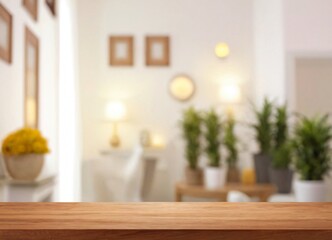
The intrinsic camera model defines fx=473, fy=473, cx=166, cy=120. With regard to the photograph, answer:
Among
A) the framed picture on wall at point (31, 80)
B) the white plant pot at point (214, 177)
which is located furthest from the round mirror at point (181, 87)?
the framed picture on wall at point (31, 80)

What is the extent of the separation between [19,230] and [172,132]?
6045 millimetres

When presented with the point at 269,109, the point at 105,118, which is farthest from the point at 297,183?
the point at 105,118

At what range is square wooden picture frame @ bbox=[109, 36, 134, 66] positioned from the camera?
6.68 metres

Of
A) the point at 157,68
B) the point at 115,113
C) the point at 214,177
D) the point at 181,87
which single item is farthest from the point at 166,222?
the point at 157,68

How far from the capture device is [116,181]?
4852 millimetres

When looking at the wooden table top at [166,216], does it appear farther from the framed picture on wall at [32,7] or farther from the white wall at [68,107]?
the white wall at [68,107]

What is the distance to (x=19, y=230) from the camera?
24.2 inches

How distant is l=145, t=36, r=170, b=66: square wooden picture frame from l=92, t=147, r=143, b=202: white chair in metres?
1.94

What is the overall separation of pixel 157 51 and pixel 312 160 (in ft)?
14.0

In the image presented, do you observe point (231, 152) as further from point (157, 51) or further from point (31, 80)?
point (157, 51)

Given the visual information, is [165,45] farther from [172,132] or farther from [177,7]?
[172,132]

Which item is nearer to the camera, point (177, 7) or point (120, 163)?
point (120, 163)

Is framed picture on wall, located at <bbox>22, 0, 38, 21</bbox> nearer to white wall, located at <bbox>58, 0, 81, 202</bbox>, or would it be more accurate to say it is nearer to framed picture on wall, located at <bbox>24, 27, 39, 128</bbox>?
framed picture on wall, located at <bbox>24, 27, 39, 128</bbox>

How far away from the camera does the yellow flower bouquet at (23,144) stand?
2.38 metres
